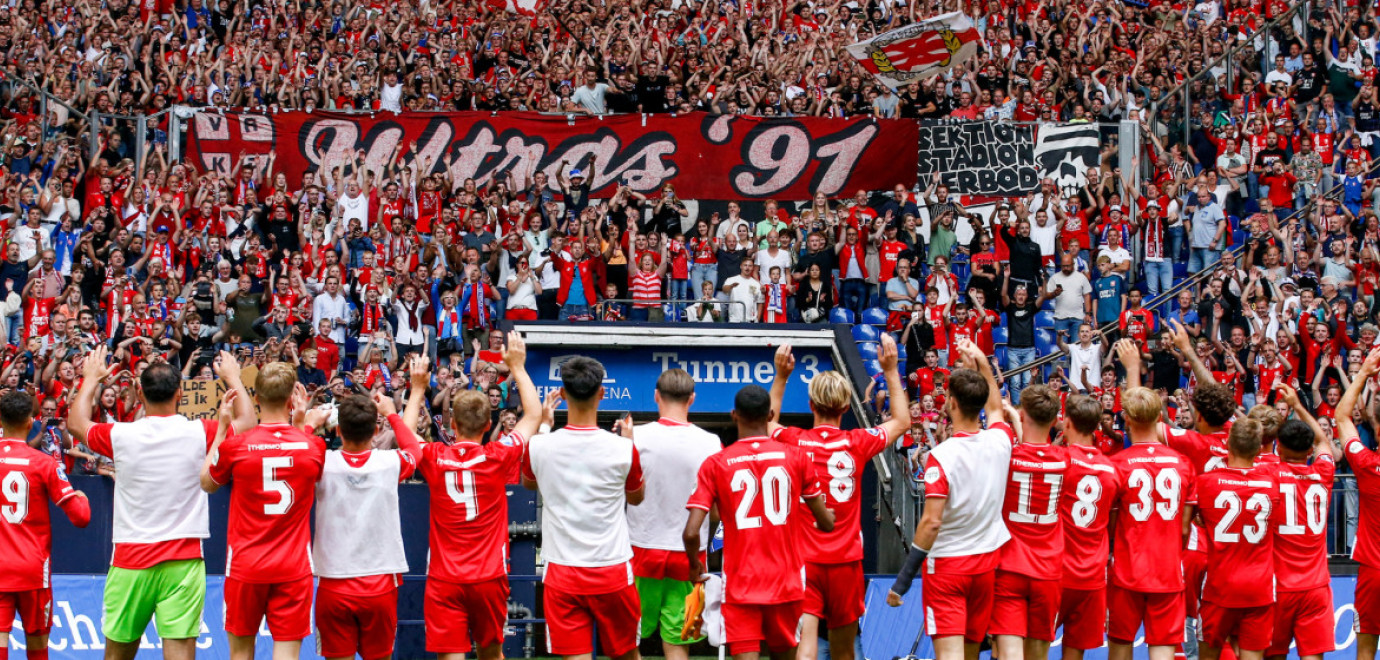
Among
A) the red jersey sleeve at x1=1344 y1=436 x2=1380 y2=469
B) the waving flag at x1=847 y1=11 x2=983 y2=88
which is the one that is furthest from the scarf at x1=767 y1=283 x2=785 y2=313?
the red jersey sleeve at x1=1344 y1=436 x2=1380 y2=469

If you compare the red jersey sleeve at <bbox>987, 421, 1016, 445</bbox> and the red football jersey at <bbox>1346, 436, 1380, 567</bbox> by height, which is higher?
the red jersey sleeve at <bbox>987, 421, 1016, 445</bbox>

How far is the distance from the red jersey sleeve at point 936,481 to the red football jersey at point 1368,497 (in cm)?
317

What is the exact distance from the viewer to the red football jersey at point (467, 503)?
8.90 m

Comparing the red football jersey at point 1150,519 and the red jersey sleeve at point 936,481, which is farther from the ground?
the red jersey sleeve at point 936,481

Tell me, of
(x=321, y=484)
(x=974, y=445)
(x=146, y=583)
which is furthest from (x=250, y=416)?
(x=974, y=445)

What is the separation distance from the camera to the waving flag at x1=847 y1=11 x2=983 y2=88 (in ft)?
78.9

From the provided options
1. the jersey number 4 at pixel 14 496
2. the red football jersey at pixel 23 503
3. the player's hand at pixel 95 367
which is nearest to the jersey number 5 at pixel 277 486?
the player's hand at pixel 95 367

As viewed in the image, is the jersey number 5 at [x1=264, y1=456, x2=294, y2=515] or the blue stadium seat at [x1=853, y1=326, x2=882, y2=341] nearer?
the jersey number 5 at [x1=264, y1=456, x2=294, y2=515]

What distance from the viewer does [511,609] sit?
597 inches

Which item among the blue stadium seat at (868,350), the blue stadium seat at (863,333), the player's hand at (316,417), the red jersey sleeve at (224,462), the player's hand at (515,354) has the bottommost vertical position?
the red jersey sleeve at (224,462)

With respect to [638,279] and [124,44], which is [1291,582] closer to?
[638,279]

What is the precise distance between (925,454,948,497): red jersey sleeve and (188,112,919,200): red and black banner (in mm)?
15701

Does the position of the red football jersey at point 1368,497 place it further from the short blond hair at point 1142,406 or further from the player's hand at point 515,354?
the player's hand at point 515,354

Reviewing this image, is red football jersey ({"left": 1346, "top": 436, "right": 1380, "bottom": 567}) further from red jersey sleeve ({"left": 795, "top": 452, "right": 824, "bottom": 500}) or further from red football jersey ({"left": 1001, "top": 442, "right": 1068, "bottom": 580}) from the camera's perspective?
red jersey sleeve ({"left": 795, "top": 452, "right": 824, "bottom": 500})
